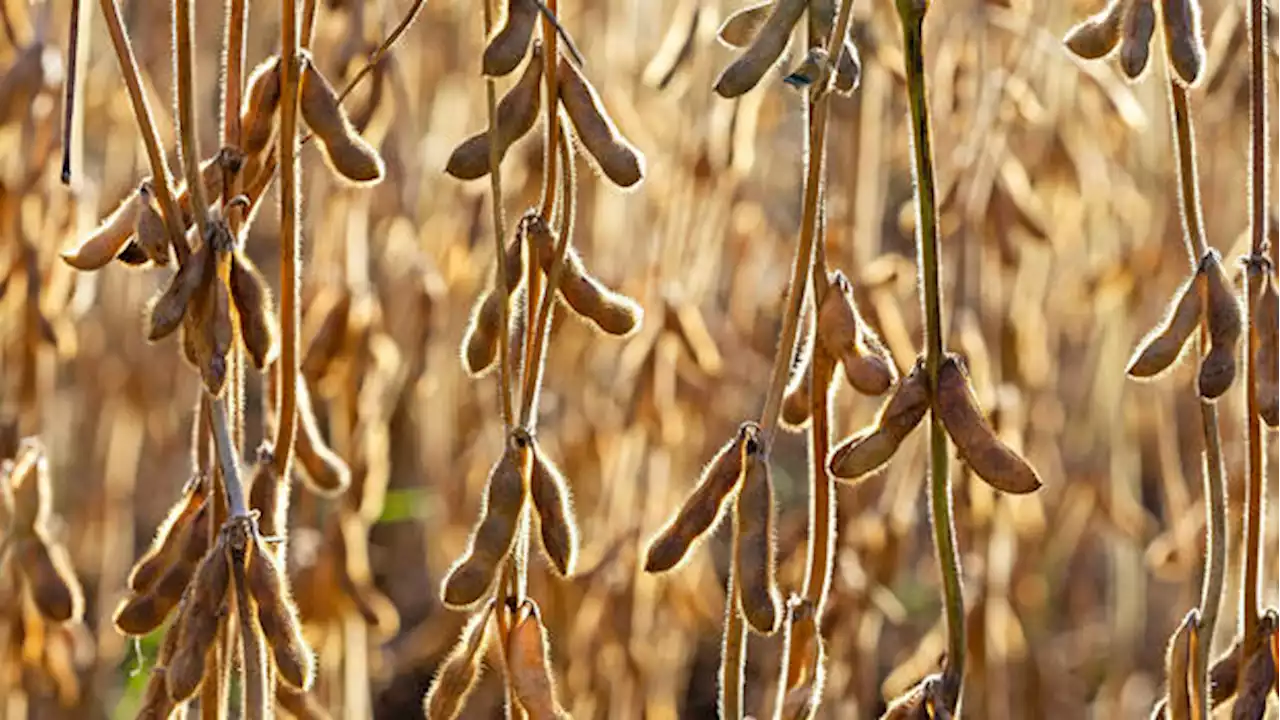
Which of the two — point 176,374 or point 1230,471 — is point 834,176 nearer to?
point 1230,471

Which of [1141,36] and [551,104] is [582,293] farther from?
[1141,36]

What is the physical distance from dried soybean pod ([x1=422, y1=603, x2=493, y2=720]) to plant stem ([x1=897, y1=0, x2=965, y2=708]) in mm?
305

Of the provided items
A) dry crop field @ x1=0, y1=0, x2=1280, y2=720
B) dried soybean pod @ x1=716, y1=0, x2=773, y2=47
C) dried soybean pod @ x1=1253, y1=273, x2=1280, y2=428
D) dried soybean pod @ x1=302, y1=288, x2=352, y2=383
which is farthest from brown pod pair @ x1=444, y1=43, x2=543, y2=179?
dried soybean pod @ x1=302, y1=288, x2=352, y2=383

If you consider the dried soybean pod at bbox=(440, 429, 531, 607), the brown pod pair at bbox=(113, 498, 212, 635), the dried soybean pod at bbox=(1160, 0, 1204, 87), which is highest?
the dried soybean pod at bbox=(1160, 0, 1204, 87)

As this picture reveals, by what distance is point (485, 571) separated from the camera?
4.13 ft

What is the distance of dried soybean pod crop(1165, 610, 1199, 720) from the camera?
1.30 meters

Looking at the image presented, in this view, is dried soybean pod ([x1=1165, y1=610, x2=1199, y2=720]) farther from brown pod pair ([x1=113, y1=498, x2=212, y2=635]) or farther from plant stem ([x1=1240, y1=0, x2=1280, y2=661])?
brown pod pair ([x1=113, y1=498, x2=212, y2=635])

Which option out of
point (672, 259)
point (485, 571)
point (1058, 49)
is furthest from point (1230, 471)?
point (485, 571)

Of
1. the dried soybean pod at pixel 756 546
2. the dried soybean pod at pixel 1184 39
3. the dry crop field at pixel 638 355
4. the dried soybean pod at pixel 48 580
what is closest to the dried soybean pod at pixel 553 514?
the dry crop field at pixel 638 355

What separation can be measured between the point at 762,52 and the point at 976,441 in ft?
0.84

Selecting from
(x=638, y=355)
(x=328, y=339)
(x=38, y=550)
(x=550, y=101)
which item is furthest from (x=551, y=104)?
(x=638, y=355)

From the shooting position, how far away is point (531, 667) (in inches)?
50.7

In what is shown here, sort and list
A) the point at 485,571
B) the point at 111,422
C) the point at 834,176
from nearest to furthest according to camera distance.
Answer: the point at 485,571 < the point at 834,176 < the point at 111,422

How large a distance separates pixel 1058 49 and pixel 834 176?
61 centimetres
